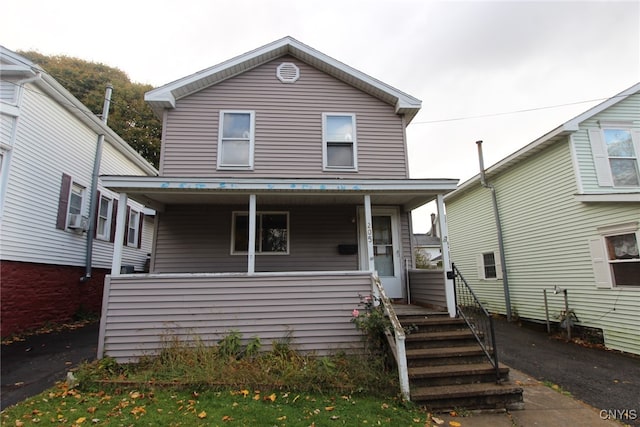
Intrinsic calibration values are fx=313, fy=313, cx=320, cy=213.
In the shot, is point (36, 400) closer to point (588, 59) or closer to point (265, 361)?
point (265, 361)

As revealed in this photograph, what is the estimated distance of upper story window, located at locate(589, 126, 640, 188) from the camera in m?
8.61

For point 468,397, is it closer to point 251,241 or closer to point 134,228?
point 251,241

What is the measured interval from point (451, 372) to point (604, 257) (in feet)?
20.9

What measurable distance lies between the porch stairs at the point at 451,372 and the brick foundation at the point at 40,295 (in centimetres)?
902

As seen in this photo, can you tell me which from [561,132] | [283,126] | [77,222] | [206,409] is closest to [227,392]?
[206,409]

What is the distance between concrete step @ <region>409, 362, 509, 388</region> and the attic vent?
7.21m

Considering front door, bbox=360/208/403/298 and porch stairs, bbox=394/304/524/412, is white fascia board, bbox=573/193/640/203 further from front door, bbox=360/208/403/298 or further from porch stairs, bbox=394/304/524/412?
porch stairs, bbox=394/304/524/412

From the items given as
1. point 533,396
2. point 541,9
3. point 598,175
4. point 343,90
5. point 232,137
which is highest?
point 541,9

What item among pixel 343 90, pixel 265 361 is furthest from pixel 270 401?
pixel 343 90

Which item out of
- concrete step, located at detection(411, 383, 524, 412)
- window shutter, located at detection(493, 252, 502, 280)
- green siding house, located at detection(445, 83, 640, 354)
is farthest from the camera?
window shutter, located at detection(493, 252, 502, 280)

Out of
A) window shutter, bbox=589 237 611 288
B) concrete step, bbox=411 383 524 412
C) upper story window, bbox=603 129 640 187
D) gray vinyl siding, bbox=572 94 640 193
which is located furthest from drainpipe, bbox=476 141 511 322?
concrete step, bbox=411 383 524 412

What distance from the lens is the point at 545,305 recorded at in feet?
31.3

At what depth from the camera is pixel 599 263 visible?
8031mm

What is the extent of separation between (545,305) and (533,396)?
5962mm
